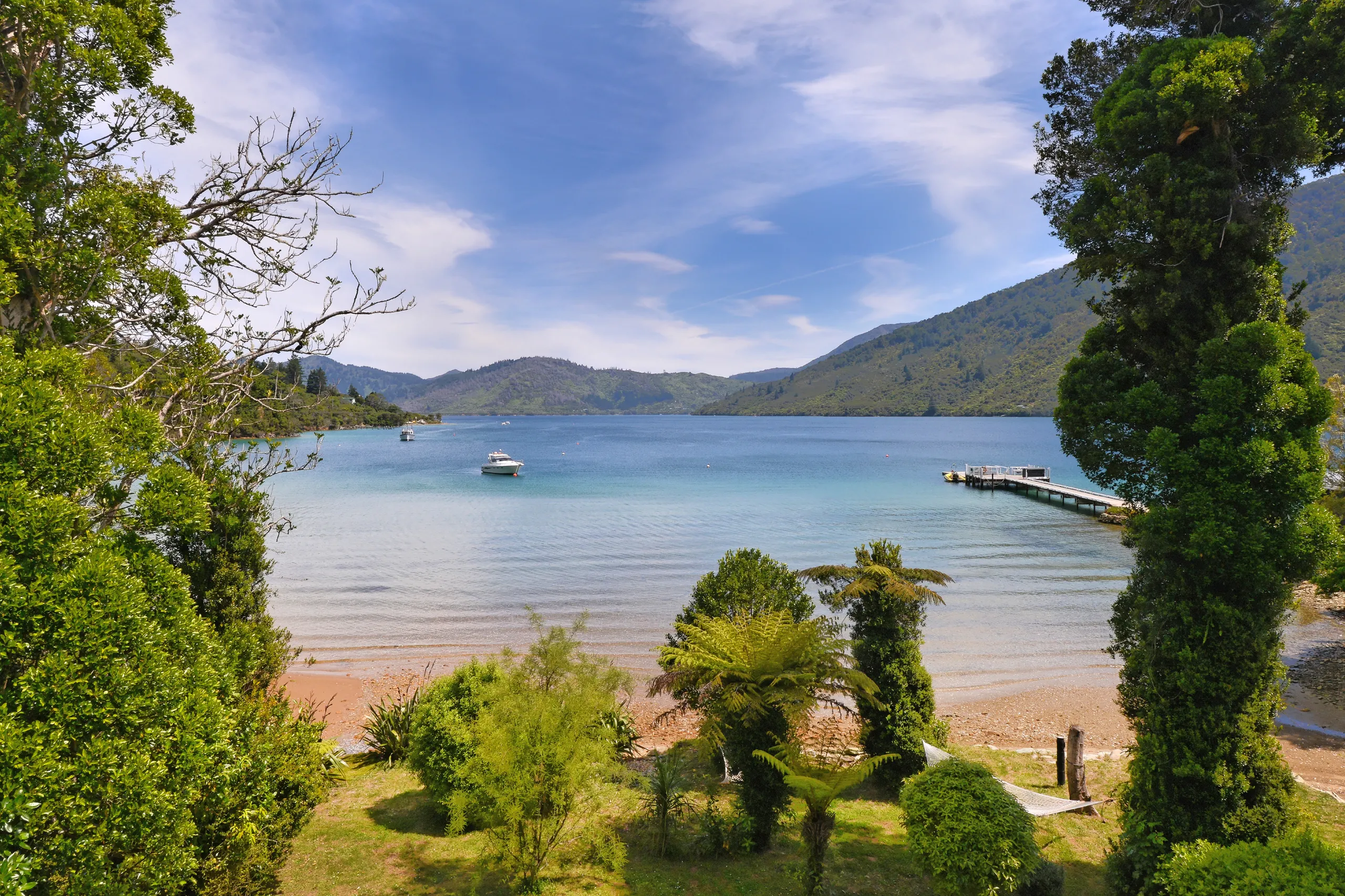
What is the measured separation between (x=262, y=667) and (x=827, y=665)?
7683 mm

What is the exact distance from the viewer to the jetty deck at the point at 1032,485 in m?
49.7

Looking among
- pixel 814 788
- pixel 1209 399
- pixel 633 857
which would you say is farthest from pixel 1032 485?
pixel 814 788

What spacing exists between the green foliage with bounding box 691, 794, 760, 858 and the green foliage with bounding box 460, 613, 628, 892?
1.28 m

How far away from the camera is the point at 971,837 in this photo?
6477 millimetres

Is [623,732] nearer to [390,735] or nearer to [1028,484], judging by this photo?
[390,735]

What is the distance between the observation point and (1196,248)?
6941 millimetres

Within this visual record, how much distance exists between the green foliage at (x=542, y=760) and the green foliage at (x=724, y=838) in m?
1.28

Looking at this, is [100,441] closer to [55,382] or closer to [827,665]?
[55,382]

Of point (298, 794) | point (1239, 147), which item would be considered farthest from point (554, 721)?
point (1239, 147)

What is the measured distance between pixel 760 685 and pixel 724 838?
2.17 meters

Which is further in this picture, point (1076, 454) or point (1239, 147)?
point (1076, 454)

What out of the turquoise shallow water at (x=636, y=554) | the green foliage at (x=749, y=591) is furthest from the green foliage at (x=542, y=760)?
the turquoise shallow water at (x=636, y=554)

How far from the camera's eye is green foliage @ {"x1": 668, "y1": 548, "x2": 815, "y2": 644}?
32.2 ft

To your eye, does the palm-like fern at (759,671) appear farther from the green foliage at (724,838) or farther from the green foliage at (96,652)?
the green foliage at (96,652)
